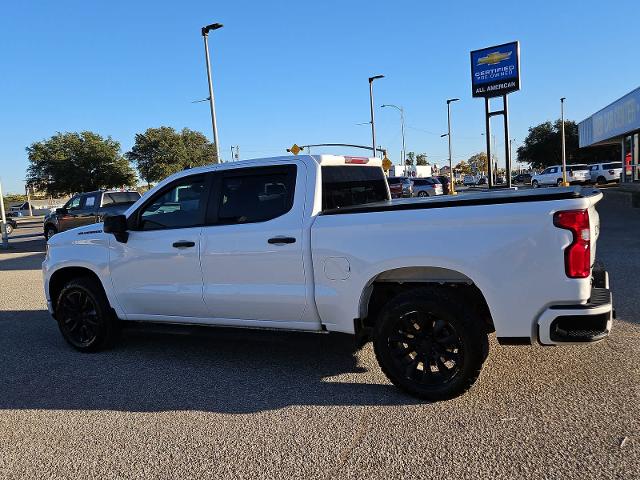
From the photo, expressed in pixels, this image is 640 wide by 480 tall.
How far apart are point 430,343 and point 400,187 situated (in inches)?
1158

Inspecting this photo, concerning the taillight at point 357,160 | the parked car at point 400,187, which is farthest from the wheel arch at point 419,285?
the parked car at point 400,187

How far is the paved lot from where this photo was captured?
3.26 metres

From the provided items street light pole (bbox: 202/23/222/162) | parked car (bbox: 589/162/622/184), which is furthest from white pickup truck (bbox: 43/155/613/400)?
parked car (bbox: 589/162/622/184)

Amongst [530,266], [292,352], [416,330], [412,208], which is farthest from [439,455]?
[292,352]

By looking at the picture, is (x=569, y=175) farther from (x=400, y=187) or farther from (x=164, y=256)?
(x=164, y=256)

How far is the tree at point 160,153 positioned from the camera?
64.6 metres

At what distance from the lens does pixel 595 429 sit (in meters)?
3.48

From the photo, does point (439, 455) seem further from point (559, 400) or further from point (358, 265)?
point (358, 265)

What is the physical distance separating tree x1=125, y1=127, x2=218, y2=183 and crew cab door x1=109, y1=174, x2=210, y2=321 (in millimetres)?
59942

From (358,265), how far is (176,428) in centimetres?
178

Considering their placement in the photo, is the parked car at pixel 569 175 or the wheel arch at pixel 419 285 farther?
the parked car at pixel 569 175

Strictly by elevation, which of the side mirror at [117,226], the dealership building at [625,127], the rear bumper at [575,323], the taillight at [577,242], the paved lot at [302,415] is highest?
the dealership building at [625,127]

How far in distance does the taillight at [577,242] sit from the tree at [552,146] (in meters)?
71.1

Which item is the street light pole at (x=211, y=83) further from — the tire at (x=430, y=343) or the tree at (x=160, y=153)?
the tree at (x=160, y=153)
